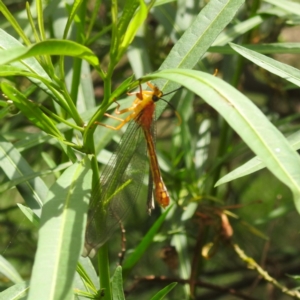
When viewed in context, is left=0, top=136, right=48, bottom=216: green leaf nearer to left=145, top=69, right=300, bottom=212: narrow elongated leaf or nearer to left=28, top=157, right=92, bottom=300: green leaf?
left=28, top=157, right=92, bottom=300: green leaf

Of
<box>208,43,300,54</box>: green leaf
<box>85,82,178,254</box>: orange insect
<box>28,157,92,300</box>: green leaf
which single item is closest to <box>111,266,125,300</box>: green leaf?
<box>85,82,178,254</box>: orange insect

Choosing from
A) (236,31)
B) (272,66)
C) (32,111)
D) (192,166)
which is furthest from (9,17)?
(192,166)

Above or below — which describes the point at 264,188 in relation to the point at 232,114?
above

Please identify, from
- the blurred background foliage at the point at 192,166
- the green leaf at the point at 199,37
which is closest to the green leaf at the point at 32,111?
the green leaf at the point at 199,37

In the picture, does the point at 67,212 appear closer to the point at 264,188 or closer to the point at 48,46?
the point at 48,46

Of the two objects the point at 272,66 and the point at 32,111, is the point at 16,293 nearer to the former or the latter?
the point at 32,111

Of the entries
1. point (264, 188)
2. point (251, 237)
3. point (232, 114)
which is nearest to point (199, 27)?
point (232, 114)

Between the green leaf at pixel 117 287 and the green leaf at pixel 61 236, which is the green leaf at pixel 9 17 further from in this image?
the green leaf at pixel 117 287
